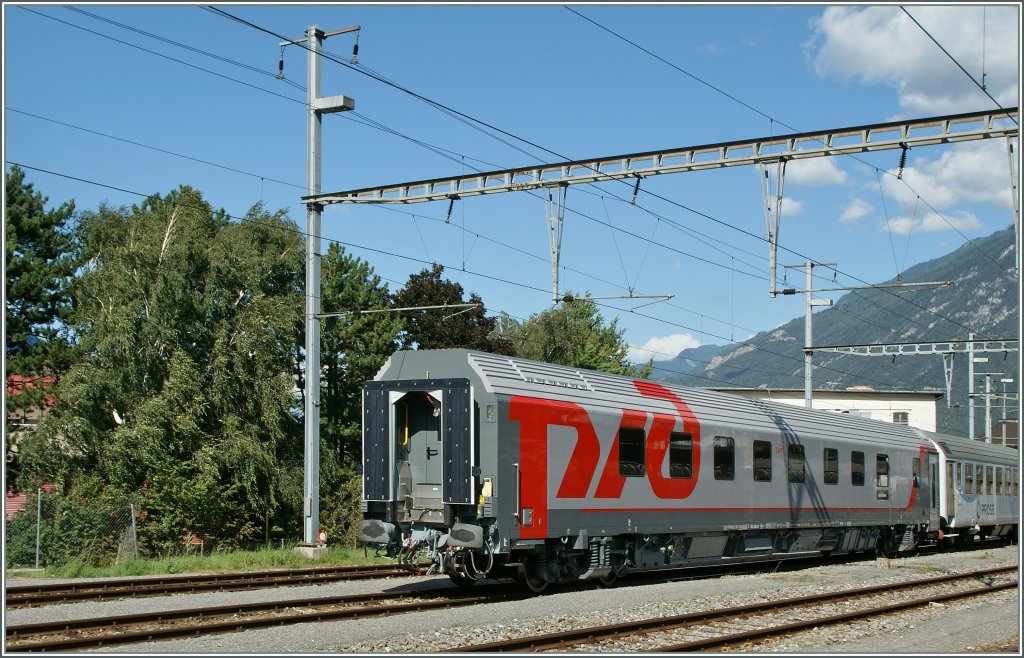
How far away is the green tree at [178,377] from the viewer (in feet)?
98.7

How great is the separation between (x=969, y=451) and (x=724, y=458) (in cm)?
1500

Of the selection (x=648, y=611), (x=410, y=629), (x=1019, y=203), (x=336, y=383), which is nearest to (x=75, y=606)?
(x=410, y=629)

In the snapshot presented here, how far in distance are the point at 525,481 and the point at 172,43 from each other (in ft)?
32.7

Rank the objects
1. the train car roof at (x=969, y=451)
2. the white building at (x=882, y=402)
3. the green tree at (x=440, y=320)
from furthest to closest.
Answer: the white building at (x=882, y=402), the green tree at (x=440, y=320), the train car roof at (x=969, y=451)

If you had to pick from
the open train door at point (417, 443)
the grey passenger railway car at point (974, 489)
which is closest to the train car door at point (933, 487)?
the grey passenger railway car at point (974, 489)

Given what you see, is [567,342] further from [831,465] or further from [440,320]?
[831,465]

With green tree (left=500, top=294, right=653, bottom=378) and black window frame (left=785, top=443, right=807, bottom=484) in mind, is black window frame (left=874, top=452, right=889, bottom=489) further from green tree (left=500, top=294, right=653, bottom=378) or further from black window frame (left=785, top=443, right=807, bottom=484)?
green tree (left=500, top=294, right=653, bottom=378)

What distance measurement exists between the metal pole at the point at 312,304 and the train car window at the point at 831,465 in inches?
465

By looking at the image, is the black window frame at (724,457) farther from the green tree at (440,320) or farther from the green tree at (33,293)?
the green tree at (440,320)

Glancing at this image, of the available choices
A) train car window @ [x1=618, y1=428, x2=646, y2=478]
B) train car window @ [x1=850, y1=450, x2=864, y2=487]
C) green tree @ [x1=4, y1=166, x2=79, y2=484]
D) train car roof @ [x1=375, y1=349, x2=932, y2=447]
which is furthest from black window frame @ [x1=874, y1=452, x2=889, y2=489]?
green tree @ [x1=4, y1=166, x2=79, y2=484]

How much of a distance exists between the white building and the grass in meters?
54.2

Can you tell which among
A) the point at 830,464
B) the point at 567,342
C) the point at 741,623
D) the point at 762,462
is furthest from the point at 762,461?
the point at 567,342

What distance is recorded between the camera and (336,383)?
47.7 m

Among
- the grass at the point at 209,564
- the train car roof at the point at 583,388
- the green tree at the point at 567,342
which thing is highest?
the green tree at the point at 567,342
